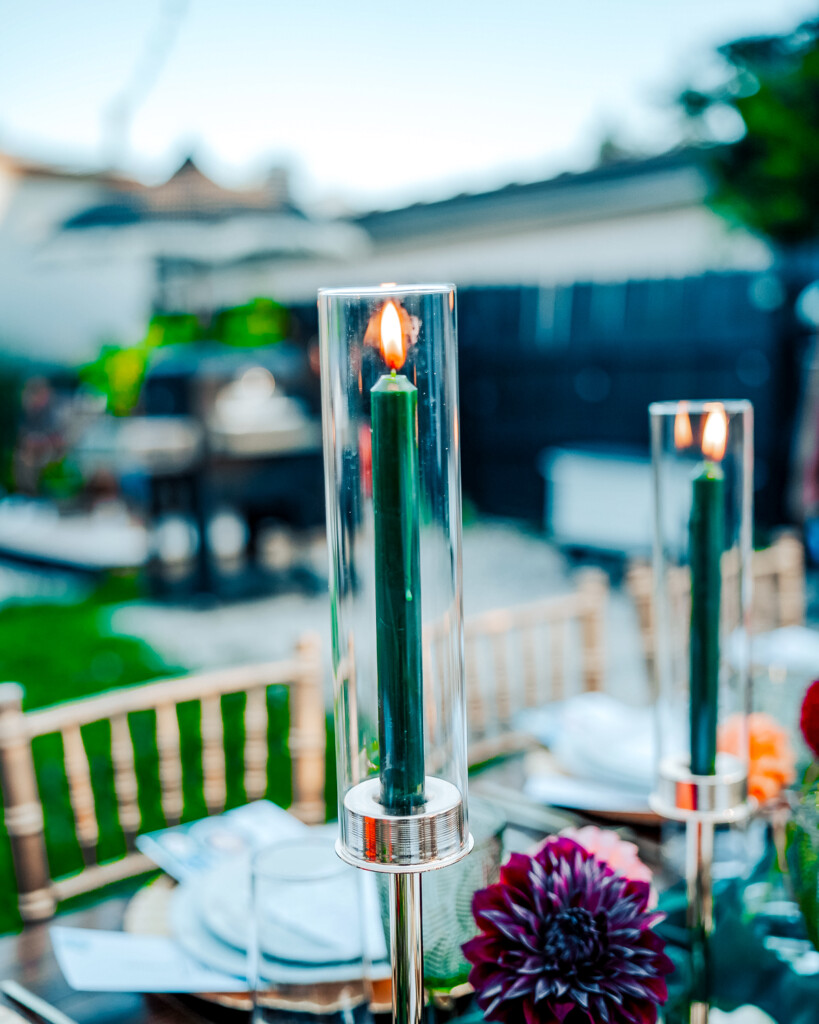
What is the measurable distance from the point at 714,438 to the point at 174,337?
4974 mm

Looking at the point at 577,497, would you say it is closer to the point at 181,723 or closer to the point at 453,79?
the point at 181,723

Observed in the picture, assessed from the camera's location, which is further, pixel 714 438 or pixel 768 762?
pixel 768 762

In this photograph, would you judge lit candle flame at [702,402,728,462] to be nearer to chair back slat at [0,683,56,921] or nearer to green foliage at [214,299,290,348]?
chair back slat at [0,683,56,921]

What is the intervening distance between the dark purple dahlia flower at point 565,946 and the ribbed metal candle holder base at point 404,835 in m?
0.11

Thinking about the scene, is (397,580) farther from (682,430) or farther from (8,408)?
(8,408)

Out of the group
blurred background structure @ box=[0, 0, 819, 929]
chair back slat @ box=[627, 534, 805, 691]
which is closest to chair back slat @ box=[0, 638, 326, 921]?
chair back slat @ box=[627, 534, 805, 691]

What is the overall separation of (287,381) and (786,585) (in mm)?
3978

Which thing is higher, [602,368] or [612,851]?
[602,368]

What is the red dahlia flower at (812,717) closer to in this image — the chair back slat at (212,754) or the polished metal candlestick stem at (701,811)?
the polished metal candlestick stem at (701,811)

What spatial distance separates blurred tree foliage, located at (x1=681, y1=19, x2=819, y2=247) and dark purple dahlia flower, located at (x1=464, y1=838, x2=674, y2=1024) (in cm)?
546

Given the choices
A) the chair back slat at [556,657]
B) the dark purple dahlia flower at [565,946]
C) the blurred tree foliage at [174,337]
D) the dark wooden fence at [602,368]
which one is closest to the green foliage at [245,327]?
the blurred tree foliage at [174,337]

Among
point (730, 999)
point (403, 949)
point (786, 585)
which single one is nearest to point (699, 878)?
point (730, 999)

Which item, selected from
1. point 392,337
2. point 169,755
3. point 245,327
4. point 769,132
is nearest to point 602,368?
point 769,132

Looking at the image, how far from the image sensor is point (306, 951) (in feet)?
1.94
